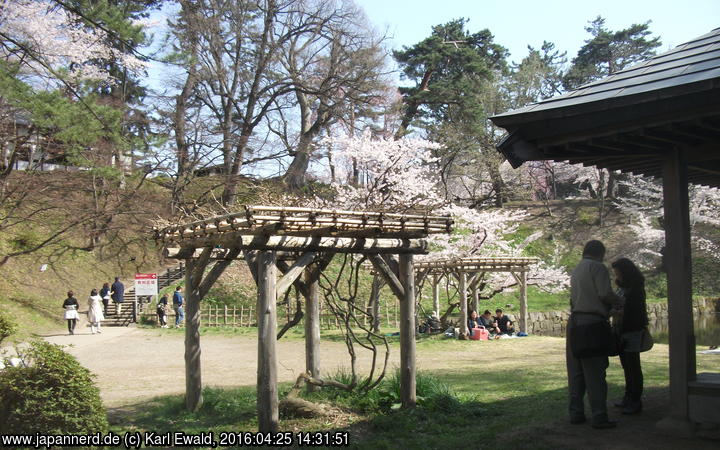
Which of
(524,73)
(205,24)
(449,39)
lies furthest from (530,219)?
(205,24)

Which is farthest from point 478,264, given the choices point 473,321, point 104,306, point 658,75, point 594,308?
point 104,306

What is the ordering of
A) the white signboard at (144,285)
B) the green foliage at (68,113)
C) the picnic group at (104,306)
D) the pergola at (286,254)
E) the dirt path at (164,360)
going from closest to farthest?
the pergola at (286,254)
the dirt path at (164,360)
the green foliage at (68,113)
the picnic group at (104,306)
the white signboard at (144,285)

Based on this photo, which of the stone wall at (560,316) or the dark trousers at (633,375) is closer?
the dark trousers at (633,375)

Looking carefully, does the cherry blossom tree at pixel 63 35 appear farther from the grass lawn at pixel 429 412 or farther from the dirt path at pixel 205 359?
the grass lawn at pixel 429 412

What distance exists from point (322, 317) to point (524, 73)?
81.5 feet

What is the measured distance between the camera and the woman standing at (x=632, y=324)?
5.87m

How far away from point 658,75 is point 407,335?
4.02 metres

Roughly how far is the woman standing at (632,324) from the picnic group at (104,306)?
18219 millimetres

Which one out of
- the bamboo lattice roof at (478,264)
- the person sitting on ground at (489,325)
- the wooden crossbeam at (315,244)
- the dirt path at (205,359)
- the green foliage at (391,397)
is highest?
the wooden crossbeam at (315,244)

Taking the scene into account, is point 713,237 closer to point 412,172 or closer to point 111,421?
point 412,172

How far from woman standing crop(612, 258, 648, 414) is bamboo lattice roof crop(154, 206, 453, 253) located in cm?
225

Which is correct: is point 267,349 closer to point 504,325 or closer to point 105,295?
point 504,325

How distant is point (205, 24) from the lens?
27656 millimetres

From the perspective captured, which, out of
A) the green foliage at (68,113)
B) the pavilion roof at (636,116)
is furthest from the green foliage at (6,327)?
the pavilion roof at (636,116)
